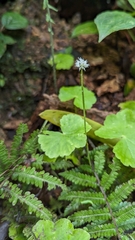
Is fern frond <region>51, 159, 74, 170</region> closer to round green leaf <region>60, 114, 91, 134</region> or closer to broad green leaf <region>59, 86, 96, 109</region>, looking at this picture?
round green leaf <region>60, 114, 91, 134</region>

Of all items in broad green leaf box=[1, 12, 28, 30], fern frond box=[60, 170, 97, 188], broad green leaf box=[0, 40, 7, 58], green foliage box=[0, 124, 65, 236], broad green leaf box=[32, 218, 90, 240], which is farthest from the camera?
broad green leaf box=[1, 12, 28, 30]

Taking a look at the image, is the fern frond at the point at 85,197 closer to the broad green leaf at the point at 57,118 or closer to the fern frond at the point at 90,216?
the fern frond at the point at 90,216

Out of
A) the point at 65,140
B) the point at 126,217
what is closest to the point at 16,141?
the point at 65,140

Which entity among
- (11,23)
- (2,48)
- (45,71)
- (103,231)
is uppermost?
(11,23)

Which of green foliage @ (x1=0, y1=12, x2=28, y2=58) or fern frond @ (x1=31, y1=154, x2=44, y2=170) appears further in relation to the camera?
green foliage @ (x1=0, y1=12, x2=28, y2=58)

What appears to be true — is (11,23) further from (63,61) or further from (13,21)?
(63,61)

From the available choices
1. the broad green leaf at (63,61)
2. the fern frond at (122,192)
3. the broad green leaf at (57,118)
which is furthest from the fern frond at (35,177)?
the broad green leaf at (63,61)

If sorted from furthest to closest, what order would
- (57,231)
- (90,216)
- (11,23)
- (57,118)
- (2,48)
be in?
1. (11,23)
2. (2,48)
3. (57,118)
4. (90,216)
5. (57,231)

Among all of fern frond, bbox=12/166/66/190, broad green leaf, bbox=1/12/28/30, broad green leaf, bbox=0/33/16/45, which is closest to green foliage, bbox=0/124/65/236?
fern frond, bbox=12/166/66/190
